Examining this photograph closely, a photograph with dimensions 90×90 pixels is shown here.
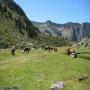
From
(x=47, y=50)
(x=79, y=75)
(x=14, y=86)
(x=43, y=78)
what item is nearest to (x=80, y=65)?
(x=79, y=75)

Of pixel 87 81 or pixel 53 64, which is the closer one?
pixel 87 81

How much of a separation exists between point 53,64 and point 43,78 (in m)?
8.55

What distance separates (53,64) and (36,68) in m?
4.52

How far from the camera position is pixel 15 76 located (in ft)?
155

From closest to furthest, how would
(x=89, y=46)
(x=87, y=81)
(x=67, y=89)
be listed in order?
(x=67, y=89) < (x=87, y=81) < (x=89, y=46)

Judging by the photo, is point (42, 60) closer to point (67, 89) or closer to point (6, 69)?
point (6, 69)

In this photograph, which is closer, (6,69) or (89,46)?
(6,69)

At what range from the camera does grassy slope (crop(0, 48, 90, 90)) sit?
43625 mm

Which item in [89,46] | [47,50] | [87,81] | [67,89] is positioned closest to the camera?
[67,89]

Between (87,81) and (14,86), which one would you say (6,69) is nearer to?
(14,86)

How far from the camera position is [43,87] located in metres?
42.6

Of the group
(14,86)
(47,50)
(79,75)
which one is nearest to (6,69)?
(14,86)

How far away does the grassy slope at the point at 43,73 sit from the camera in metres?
43.6

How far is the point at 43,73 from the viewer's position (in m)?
48.3
